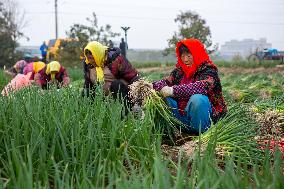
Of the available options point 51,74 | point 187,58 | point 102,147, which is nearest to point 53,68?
point 51,74

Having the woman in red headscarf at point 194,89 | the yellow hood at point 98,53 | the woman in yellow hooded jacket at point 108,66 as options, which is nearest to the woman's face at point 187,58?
the woman in red headscarf at point 194,89

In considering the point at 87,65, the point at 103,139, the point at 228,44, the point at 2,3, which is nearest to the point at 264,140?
the point at 103,139

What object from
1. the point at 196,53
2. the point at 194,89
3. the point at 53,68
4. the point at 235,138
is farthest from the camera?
the point at 53,68

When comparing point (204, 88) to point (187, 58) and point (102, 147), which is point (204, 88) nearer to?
point (187, 58)

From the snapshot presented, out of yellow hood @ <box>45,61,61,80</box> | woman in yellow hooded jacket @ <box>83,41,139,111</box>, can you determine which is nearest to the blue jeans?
woman in yellow hooded jacket @ <box>83,41,139,111</box>

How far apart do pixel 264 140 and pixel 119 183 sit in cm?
149

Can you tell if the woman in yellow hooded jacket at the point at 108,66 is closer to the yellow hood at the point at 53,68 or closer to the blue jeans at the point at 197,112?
the blue jeans at the point at 197,112

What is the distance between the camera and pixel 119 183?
112cm

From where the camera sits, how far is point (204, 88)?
309cm

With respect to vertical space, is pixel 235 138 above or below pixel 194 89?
below

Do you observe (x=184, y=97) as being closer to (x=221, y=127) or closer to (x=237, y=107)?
(x=237, y=107)

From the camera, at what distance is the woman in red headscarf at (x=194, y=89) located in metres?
2.99

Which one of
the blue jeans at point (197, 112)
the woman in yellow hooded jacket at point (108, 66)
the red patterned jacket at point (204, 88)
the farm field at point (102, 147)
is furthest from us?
the woman in yellow hooded jacket at point (108, 66)

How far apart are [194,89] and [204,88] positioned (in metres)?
0.07
